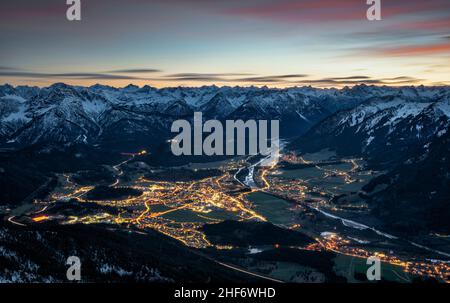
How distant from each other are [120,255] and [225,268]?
30392 millimetres

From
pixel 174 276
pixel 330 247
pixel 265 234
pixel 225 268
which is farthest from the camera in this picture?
pixel 265 234

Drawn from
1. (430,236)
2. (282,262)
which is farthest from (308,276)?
(430,236)

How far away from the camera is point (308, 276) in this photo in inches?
5753

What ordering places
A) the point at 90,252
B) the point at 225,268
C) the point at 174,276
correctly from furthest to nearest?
the point at 225,268
the point at 90,252
the point at 174,276

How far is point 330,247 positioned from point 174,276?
71.6 metres
